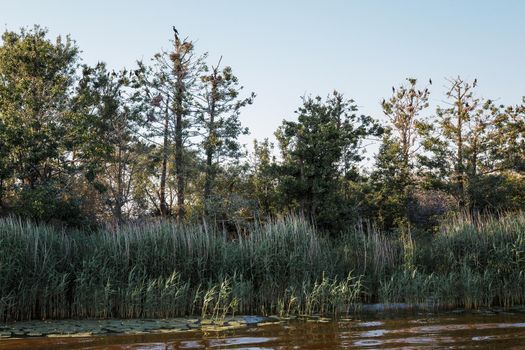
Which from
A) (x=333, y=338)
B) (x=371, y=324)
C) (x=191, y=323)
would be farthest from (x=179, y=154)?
(x=333, y=338)

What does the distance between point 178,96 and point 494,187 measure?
13465 millimetres

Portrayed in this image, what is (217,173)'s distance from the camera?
24.4 meters

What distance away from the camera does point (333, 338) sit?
25.9 feet

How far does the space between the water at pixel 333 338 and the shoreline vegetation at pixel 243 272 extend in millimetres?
1579

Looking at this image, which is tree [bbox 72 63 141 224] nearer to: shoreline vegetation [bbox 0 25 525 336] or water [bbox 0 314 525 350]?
shoreline vegetation [bbox 0 25 525 336]

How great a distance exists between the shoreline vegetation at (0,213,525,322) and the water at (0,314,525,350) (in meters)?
1.58

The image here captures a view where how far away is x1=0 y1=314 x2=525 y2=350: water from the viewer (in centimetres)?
729

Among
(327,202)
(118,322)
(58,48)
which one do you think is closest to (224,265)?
(118,322)

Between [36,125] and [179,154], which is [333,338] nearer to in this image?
[36,125]

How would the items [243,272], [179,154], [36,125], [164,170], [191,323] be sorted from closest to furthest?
[191,323] < [243,272] < [36,125] < [179,154] < [164,170]

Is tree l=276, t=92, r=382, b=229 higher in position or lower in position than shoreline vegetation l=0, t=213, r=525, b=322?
higher

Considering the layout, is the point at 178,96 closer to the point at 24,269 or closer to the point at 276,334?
the point at 24,269

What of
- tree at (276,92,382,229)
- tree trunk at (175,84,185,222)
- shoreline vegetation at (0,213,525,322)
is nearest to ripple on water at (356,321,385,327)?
shoreline vegetation at (0,213,525,322)

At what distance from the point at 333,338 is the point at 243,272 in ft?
12.4
